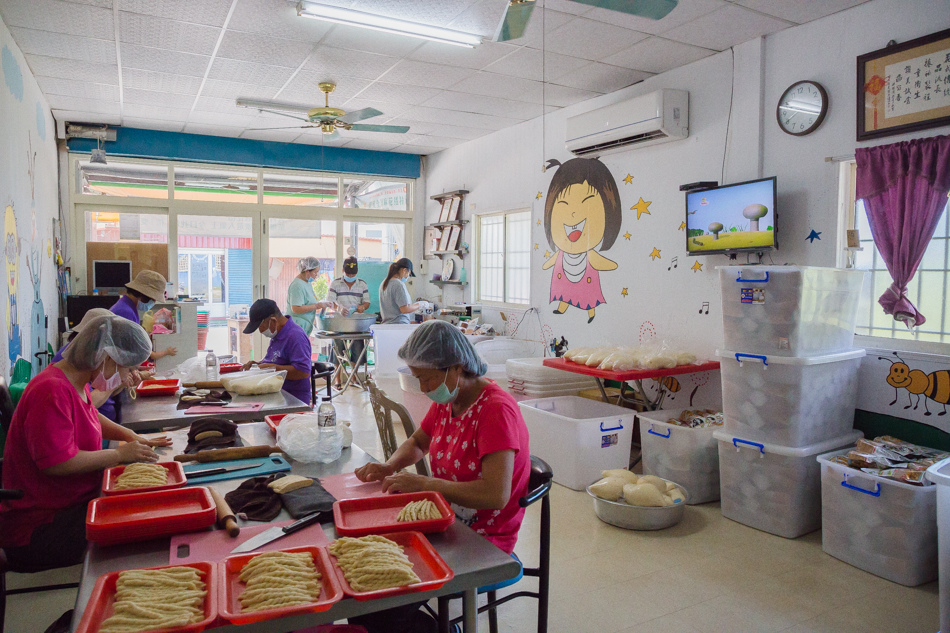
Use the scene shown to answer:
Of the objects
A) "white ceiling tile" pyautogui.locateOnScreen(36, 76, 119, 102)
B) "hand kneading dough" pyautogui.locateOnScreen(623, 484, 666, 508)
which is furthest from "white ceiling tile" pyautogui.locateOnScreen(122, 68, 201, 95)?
"hand kneading dough" pyautogui.locateOnScreen(623, 484, 666, 508)

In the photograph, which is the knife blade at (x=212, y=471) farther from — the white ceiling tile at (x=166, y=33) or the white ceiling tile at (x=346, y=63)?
the white ceiling tile at (x=346, y=63)

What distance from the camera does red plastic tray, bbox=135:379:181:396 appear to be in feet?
11.6

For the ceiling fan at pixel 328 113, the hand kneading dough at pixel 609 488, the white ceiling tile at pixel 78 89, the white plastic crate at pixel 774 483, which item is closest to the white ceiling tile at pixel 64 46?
the white ceiling tile at pixel 78 89

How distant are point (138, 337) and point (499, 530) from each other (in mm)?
1514

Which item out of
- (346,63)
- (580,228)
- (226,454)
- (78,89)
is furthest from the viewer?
(580,228)

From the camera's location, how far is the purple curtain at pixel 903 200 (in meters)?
3.36

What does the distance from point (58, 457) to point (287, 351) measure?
7.04ft

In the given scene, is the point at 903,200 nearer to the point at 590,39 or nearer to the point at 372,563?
the point at 590,39

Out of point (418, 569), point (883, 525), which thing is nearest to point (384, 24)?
point (418, 569)

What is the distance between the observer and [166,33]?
171 inches

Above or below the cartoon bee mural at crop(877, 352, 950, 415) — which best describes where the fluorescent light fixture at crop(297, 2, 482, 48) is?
above

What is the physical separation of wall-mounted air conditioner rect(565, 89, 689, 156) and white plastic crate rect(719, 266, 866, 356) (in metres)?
1.62

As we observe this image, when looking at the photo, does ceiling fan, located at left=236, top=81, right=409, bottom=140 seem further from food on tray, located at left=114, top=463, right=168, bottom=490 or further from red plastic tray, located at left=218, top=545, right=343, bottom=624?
red plastic tray, located at left=218, top=545, right=343, bottom=624

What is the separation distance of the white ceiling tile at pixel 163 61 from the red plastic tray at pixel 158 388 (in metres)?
2.59
